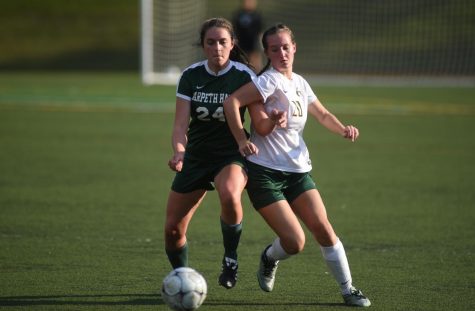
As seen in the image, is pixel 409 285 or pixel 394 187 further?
pixel 394 187

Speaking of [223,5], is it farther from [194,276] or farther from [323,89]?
[194,276]

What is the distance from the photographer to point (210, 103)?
603 cm

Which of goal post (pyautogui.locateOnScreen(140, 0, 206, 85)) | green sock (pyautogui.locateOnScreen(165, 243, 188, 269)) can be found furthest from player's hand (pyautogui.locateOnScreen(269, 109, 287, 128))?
goal post (pyautogui.locateOnScreen(140, 0, 206, 85))

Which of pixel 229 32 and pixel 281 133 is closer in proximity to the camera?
pixel 281 133

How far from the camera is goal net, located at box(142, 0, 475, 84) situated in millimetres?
27703

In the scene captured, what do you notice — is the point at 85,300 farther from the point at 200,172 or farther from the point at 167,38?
the point at 167,38

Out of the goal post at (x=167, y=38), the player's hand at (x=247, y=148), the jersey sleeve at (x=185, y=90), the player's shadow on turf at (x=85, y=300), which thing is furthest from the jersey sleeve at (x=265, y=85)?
the goal post at (x=167, y=38)

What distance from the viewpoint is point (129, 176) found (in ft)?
38.9

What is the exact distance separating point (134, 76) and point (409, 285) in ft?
85.2

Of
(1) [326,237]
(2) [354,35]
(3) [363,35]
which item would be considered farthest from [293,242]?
(3) [363,35]

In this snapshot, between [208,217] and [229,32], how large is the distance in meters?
3.64

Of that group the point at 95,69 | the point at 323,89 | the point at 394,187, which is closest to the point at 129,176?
the point at 394,187

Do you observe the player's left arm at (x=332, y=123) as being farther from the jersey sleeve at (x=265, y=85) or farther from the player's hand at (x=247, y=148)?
the player's hand at (x=247, y=148)

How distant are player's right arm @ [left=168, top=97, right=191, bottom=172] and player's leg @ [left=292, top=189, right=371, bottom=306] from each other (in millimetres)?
852
